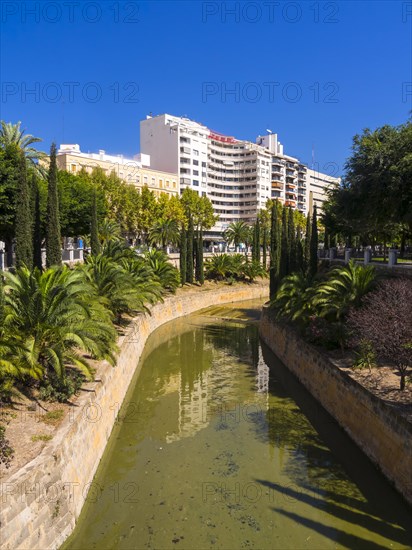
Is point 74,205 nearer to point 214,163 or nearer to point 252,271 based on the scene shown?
point 252,271

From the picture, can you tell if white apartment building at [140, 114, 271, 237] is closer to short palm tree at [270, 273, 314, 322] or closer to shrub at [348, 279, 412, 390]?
short palm tree at [270, 273, 314, 322]

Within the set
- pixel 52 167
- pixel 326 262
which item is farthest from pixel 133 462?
pixel 326 262

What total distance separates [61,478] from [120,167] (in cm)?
6345

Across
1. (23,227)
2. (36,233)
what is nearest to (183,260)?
(36,233)

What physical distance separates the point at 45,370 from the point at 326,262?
1025 inches

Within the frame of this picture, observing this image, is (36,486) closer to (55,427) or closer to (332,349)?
(55,427)

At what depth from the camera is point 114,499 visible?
10125mm

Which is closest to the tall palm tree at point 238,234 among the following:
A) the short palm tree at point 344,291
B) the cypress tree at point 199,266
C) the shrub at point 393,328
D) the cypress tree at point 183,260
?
A: the cypress tree at point 199,266

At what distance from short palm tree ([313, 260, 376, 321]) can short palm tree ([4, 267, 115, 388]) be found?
959cm

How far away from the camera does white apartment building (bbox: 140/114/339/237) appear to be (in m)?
85.3

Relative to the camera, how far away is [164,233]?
5325 cm

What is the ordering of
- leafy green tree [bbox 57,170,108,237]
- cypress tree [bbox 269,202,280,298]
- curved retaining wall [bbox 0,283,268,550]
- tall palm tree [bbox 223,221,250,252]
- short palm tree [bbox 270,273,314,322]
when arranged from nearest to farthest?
curved retaining wall [bbox 0,283,268,550] < short palm tree [bbox 270,273,314,322] < leafy green tree [bbox 57,170,108,237] < cypress tree [bbox 269,202,280,298] < tall palm tree [bbox 223,221,250,252]

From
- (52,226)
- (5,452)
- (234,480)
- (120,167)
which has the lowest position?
(234,480)

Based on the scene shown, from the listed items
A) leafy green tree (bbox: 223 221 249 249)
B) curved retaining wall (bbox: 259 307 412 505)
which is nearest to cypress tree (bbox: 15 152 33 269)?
curved retaining wall (bbox: 259 307 412 505)
